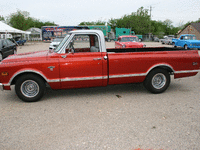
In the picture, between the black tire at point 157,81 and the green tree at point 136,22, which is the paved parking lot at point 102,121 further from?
the green tree at point 136,22

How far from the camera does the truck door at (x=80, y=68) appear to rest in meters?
4.82

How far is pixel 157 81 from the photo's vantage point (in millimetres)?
5500

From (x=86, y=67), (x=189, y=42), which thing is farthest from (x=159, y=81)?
(x=189, y=42)

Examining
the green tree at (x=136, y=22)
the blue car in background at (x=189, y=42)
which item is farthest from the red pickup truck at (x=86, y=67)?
the green tree at (x=136, y=22)

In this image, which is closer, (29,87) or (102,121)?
(102,121)

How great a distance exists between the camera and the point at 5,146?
297cm

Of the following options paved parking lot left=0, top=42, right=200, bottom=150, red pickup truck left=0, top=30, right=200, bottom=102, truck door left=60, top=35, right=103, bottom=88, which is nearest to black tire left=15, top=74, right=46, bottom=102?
red pickup truck left=0, top=30, right=200, bottom=102

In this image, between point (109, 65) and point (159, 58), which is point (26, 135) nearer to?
point (109, 65)

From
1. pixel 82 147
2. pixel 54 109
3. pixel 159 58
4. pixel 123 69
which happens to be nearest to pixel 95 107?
pixel 54 109

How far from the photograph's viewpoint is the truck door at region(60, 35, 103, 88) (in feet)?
15.8

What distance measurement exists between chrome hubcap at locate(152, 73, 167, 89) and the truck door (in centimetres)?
160

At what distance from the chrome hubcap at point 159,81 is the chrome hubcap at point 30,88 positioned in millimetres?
3260

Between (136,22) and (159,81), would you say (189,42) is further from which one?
(136,22)

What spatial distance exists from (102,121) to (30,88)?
2215 millimetres
